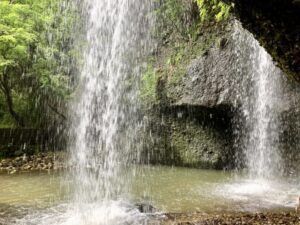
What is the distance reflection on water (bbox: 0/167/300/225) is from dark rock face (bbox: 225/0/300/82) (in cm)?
343

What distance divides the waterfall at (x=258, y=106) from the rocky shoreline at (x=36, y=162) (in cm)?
527

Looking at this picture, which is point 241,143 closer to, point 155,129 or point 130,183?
point 155,129

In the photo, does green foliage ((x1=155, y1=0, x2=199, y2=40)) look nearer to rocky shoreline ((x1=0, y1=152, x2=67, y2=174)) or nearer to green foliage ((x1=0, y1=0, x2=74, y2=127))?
green foliage ((x1=0, y1=0, x2=74, y2=127))

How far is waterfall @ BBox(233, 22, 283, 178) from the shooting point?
966cm

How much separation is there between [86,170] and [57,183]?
194 centimetres

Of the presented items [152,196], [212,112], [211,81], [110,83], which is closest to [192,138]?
[212,112]

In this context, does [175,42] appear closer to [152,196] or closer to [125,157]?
[125,157]

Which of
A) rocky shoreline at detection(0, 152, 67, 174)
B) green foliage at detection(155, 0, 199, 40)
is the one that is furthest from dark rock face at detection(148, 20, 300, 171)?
rocky shoreline at detection(0, 152, 67, 174)

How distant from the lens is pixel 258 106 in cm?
997

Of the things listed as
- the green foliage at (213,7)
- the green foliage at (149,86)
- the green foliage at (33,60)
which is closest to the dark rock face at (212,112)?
the green foliage at (149,86)

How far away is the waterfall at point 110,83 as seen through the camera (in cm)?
1203

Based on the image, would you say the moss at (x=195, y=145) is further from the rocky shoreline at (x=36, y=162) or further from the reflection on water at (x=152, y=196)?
the rocky shoreline at (x=36, y=162)

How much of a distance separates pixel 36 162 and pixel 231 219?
794cm

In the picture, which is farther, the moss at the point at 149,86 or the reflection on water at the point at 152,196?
the moss at the point at 149,86
